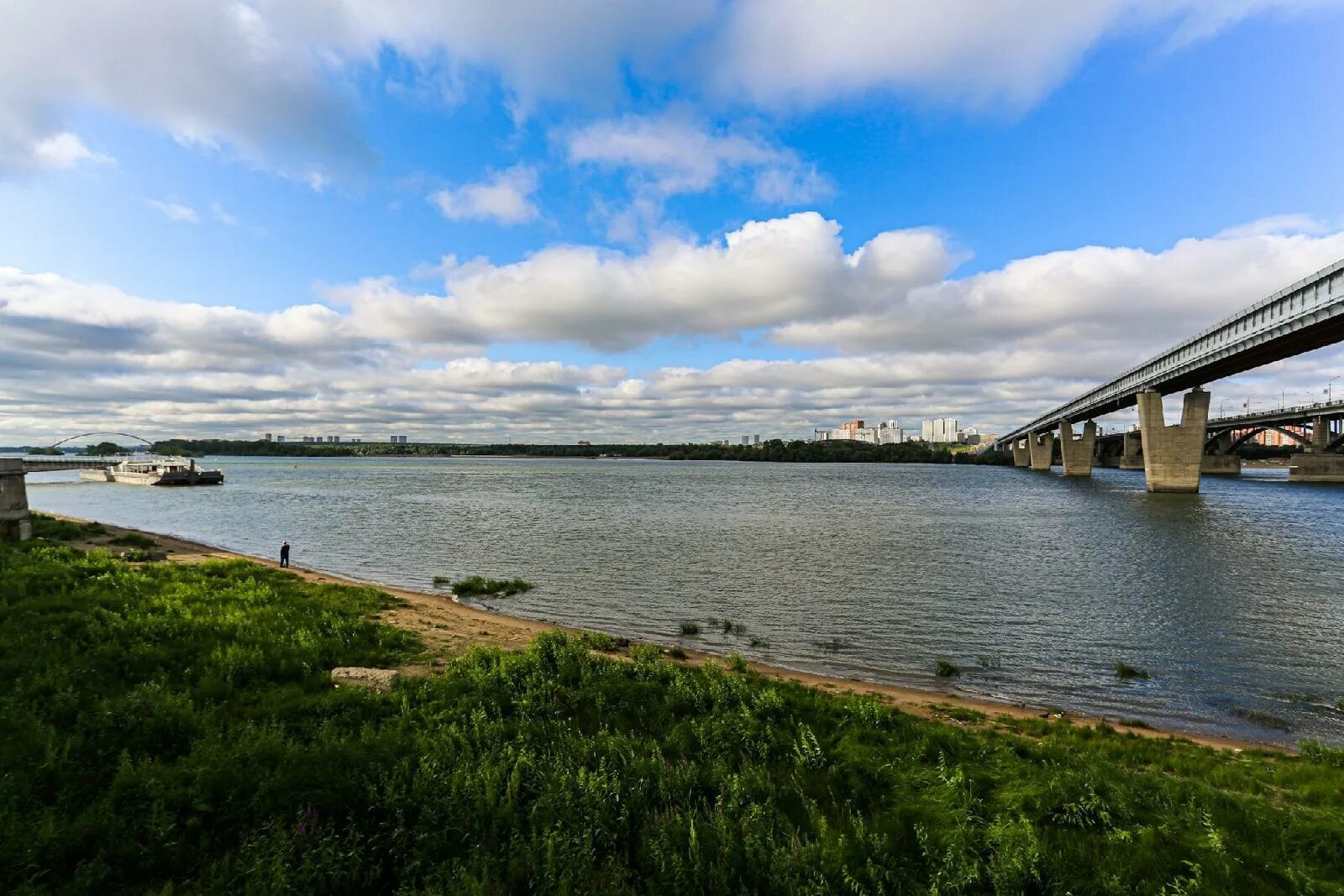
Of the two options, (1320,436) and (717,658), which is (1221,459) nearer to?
(1320,436)

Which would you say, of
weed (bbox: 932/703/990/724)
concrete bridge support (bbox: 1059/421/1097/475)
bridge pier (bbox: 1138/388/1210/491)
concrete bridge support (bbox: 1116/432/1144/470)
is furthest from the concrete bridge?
concrete bridge support (bbox: 1116/432/1144/470)

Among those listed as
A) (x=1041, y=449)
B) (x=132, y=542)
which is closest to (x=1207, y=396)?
(x=1041, y=449)

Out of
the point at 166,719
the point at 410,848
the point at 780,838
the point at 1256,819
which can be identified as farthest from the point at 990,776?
the point at 166,719

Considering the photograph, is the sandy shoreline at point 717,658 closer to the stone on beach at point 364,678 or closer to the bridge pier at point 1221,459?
the stone on beach at point 364,678

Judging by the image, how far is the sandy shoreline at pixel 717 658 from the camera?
13445mm

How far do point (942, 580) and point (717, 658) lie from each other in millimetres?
17542

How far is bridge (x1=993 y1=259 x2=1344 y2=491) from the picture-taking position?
175 ft

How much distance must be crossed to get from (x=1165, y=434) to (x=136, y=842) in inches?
4437

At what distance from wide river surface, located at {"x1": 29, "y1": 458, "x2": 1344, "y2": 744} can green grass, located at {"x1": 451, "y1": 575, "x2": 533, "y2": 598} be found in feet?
3.32

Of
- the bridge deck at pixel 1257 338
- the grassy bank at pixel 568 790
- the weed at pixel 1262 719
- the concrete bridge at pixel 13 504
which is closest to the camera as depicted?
the grassy bank at pixel 568 790

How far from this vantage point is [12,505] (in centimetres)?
2583

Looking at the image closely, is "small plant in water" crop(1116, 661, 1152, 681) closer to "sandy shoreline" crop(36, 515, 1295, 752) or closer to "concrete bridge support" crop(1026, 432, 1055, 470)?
"sandy shoreline" crop(36, 515, 1295, 752)

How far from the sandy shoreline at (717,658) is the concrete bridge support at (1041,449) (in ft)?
643

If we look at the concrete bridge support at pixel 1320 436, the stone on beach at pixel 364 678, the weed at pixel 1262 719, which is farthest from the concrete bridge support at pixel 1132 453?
the stone on beach at pixel 364 678
